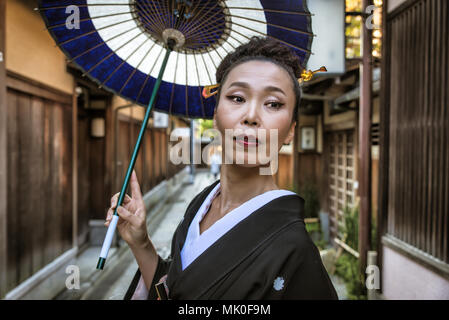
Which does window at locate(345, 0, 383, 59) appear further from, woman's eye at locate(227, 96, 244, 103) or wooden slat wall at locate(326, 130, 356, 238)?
woman's eye at locate(227, 96, 244, 103)

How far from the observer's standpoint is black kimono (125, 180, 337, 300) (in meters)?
1.17

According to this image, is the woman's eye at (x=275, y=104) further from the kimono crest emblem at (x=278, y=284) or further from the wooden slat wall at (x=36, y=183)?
the wooden slat wall at (x=36, y=183)

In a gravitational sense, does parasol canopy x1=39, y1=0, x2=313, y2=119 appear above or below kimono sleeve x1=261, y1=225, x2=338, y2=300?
above

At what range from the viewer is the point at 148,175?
12.2 metres

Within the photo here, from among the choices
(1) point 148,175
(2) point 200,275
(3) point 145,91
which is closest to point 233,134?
(2) point 200,275

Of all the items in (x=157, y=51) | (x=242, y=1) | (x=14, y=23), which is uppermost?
(x=14, y=23)

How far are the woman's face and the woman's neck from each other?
13 centimetres

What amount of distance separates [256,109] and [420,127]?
3.47m

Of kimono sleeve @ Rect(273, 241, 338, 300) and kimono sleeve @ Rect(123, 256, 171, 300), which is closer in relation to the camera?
kimono sleeve @ Rect(273, 241, 338, 300)

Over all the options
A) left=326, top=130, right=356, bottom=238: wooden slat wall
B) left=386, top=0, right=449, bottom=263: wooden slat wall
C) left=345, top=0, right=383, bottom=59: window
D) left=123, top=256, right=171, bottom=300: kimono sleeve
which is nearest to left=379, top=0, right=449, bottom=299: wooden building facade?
left=386, top=0, right=449, bottom=263: wooden slat wall

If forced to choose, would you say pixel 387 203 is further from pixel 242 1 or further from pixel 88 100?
pixel 88 100

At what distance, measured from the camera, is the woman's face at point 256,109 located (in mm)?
1373

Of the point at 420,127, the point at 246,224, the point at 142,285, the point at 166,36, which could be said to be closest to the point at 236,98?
the point at 246,224

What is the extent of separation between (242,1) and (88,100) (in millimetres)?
7138
